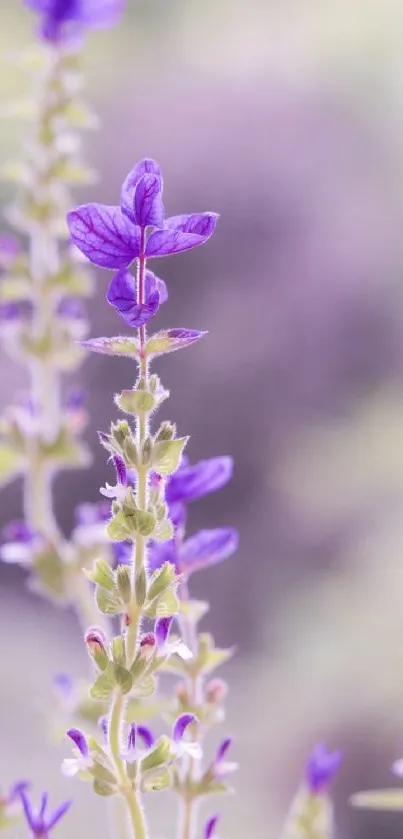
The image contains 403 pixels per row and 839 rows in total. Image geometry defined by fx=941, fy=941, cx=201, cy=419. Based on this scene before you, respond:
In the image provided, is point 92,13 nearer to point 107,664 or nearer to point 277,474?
point 107,664

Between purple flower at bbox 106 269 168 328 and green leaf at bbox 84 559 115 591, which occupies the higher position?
purple flower at bbox 106 269 168 328

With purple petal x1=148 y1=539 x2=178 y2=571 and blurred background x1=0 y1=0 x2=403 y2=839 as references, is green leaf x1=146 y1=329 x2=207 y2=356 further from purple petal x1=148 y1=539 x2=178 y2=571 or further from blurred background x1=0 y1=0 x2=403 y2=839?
blurred background x1=0 y1=0 x2=403 y2=839

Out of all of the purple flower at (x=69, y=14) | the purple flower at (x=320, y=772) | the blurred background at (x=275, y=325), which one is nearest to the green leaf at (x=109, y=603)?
the purple flower at (x=320, y=772)

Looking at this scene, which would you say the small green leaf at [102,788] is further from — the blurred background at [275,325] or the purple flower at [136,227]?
the blurred background at [275,325]

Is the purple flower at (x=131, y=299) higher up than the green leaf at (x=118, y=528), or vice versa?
the purple flower at (x=131, y=299)

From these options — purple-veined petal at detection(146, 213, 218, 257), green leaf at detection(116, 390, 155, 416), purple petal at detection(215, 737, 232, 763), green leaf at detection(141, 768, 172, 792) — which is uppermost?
purple-veined petal at detection(146, 213, 218, 257)

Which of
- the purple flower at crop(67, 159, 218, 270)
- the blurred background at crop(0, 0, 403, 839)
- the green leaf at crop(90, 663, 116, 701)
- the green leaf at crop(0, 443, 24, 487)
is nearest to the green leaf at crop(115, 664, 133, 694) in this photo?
the green leaf at crop(90, 663, 116, 701)

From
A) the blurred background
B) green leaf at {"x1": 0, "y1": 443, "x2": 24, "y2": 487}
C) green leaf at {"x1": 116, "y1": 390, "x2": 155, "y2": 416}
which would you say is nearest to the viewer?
green leaf at {"x1": 116, "y1": 390, "x2": 155, "y2": 416}

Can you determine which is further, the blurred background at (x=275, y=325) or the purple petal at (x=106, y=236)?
Result: the blurred background at (x=275, y=325)
